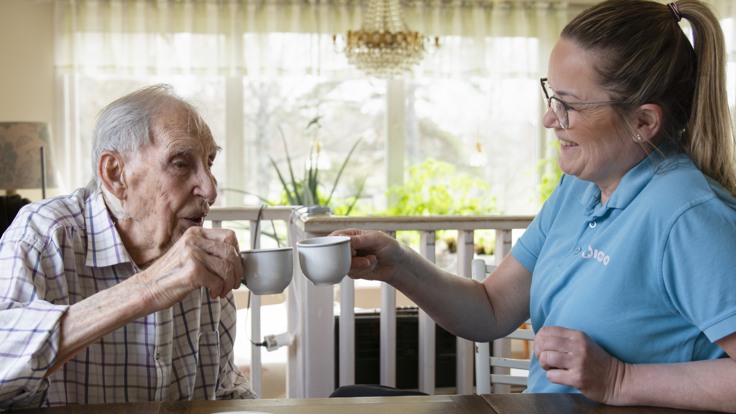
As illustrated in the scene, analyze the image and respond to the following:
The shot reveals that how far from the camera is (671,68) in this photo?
121cm

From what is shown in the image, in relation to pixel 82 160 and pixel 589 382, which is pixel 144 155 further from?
pixel 82 160

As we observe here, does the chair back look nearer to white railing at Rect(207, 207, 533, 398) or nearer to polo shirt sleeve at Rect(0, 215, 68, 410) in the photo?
white railing at Rect(207, 207, 533, 398)

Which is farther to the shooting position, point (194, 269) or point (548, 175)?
point (548, 175)

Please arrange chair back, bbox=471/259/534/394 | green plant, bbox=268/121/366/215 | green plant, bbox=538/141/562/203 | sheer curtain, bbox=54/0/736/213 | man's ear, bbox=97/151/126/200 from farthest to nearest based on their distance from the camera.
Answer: green plant, bbox=538/141/562/203 < sheer curtain, bbox=54/0/736/213 < green plant, bbox=268/121/366/215 < chair back, bbox=471/259/534/394 < man's ear, bbox=97/151/126/200

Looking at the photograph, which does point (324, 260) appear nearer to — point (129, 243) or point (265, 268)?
point (265, 268)

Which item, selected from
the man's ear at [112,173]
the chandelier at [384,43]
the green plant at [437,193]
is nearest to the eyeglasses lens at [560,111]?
the man's ear at [112,173]

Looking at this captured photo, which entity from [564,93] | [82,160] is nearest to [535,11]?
[82,160]

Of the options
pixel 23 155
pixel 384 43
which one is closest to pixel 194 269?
pixel 23 155

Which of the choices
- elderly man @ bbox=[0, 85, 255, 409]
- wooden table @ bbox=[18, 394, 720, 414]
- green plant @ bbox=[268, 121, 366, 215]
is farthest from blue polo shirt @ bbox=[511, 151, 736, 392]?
green plant @ bbox=[268, 121, 366, 215]

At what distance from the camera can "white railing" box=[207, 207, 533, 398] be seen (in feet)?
7.58

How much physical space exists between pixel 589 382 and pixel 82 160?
594cm

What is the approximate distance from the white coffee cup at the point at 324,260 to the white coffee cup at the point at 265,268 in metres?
0.05

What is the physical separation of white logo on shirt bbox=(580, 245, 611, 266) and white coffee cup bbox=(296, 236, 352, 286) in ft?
1.28

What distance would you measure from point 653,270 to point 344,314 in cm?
134
